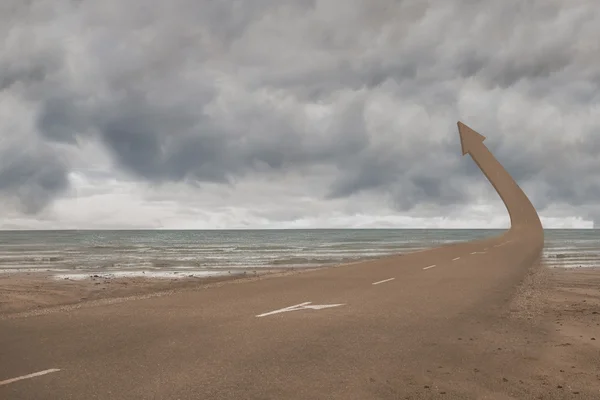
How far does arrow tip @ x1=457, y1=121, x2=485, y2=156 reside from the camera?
3491 cm

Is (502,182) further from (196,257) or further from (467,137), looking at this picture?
(196,257)

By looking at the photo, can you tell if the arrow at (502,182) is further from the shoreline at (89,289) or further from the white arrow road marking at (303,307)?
the white arrow road marking at (303,307)

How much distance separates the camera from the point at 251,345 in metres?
8.30

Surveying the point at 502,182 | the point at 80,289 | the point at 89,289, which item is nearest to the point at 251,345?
the point at 89,289

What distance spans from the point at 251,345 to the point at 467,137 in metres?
30.6

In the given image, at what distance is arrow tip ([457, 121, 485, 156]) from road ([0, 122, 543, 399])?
68.5 feet

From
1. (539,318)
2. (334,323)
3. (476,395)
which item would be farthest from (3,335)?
(539,318)

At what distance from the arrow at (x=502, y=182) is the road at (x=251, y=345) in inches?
853

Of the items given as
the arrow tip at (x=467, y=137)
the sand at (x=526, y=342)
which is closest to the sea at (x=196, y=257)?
the arrow tip at (x=467, y=137)

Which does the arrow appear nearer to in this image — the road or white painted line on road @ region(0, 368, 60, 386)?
the road

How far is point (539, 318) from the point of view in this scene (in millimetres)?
11211

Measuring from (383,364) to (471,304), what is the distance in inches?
272

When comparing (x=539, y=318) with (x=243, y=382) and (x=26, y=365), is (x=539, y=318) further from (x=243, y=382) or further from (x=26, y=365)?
(x=26, y=365)

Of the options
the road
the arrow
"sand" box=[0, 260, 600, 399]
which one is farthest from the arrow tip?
the road
